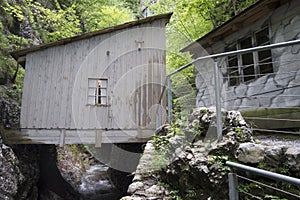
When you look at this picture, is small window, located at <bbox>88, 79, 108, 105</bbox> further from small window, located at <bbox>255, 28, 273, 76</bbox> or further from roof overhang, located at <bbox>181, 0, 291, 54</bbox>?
small window, located at <bbox>255, 28, 273, 76</bbox>

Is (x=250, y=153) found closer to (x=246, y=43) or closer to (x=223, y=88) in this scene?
(x=246, y=43)

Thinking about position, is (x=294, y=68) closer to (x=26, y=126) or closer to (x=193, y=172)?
(x=193, y=172)

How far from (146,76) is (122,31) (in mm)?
1937

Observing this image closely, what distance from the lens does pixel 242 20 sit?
553cm

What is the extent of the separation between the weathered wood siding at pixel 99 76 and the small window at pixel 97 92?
147mm

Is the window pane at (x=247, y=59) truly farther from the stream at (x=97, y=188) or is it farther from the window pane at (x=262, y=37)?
the stream at (x=97, y=188)

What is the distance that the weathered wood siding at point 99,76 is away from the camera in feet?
23.0

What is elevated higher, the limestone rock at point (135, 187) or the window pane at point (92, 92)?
the window pane at point (92, 92)

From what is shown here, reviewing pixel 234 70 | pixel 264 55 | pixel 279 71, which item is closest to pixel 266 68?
pixel 264 55

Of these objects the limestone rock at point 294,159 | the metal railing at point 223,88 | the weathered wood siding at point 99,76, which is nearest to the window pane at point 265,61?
the metal railing at point 223,88

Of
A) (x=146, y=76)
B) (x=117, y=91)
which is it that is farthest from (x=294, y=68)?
(x=117, y=91)

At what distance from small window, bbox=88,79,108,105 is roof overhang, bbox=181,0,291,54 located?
3586 mm

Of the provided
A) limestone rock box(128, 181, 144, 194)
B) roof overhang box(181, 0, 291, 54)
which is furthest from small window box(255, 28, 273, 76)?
limestone rock box(128, 181, 144, 194)

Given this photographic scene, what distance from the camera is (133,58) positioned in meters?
7.86
